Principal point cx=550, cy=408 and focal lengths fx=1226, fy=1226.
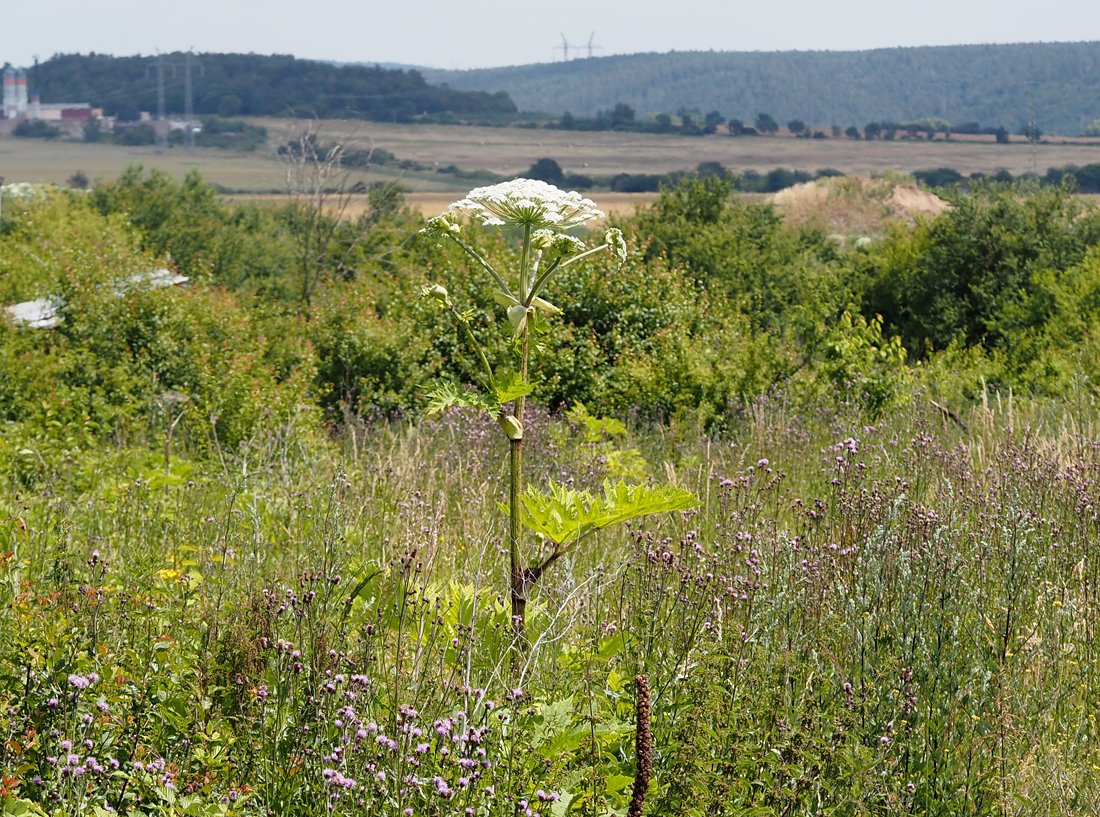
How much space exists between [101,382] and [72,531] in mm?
9454

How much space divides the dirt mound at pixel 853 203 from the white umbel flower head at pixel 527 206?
52.5 m

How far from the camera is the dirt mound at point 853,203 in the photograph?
56.7 m

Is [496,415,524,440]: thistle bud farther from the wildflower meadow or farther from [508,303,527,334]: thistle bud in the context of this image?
[508,303,527,334]: thistle bud

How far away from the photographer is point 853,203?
59.0m

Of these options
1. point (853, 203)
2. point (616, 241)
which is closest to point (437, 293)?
point (616, 241)

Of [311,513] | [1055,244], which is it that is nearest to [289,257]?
[1055,244]

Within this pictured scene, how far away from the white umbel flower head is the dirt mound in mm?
52474

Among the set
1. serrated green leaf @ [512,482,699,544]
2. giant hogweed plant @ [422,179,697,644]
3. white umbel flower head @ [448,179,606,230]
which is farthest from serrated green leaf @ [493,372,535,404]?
white umbel flower head @ [448,179,606,230]

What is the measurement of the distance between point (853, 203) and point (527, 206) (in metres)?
57.7

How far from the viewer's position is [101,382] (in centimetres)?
1459

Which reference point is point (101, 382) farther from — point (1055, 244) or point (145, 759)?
point (1055, 244)

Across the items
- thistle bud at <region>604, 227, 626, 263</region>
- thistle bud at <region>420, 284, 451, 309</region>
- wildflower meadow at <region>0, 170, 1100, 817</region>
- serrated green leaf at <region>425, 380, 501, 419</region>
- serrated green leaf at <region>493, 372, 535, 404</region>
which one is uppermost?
thistle bud at <region>604, 227, 626, 263</region>

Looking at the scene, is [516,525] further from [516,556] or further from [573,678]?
[573,678]

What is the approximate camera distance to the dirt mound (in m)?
56.7
